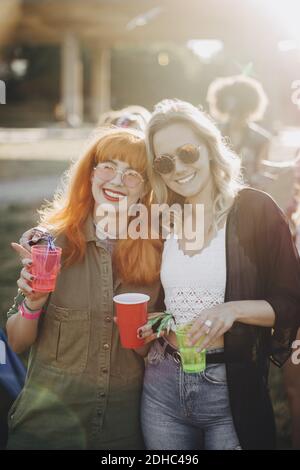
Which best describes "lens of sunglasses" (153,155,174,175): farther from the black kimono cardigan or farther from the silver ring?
the silver ring

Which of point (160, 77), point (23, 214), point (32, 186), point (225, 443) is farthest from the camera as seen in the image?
point (160, 77)

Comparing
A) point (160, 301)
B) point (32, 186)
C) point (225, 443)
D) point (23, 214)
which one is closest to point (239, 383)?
point (225, 443)

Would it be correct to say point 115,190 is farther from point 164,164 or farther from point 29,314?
point 29,314

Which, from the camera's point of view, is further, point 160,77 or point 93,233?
point 160,77

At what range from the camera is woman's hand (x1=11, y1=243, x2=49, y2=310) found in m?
2.28

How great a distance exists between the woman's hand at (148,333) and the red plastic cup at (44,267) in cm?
36

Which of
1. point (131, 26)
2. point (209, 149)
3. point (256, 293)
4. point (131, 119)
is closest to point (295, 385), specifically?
point (256, 293)

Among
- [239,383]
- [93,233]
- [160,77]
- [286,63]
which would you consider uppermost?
[160,77]

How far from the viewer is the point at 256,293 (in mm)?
2363

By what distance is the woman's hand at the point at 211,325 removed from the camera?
217 cm

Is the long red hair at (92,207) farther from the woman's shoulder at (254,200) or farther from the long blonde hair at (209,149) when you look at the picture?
the woman's shoulder at (254,200)

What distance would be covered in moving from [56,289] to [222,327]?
0.67 metres

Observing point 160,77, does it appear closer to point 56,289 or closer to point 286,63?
point 286,63

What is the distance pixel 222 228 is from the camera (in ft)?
7.89
